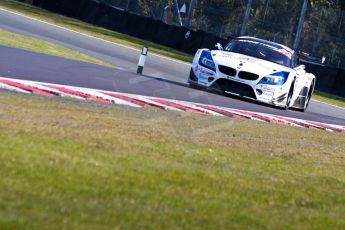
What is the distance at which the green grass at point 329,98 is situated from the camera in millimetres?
29009

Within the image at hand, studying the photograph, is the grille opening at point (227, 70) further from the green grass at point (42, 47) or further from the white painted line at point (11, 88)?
the white painted line at point (11, 88)

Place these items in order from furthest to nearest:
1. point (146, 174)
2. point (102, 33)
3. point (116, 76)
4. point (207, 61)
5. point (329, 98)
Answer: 1. point (102, 33)
2. point (329, 98)
3. point (207, 61)
4. point (116, 76)
5. point (146, 174)

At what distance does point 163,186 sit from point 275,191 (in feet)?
4.50

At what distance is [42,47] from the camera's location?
71.8 feet

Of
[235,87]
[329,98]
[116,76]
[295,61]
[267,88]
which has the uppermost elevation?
[295,61]

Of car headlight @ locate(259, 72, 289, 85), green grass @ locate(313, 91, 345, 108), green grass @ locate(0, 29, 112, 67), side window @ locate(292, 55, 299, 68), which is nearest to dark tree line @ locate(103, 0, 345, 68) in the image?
green grass @ locate(313, 91, 345, 108)

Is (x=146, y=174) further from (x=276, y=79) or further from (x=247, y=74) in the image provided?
(x=276, y=79)

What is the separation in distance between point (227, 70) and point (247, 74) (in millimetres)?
417

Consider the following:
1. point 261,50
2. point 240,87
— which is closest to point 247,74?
point 240,87

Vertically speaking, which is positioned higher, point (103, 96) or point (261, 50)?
point (261, 50)

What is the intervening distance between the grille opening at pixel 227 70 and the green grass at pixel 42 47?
14.5 ft

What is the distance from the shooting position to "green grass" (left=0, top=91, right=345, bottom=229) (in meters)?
5.56

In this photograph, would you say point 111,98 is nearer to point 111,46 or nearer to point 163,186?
point 163,186

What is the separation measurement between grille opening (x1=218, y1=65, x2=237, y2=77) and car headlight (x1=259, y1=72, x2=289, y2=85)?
61 centimetres
